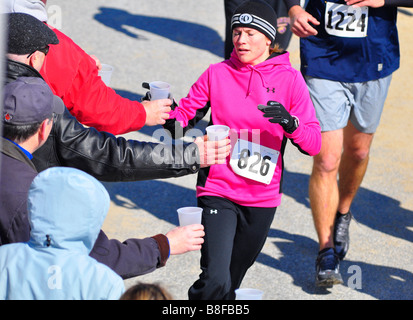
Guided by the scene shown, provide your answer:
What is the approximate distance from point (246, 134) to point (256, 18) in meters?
0.68

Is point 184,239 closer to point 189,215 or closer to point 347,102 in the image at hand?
point 189,215

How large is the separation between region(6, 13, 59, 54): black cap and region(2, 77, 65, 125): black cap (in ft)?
1.47

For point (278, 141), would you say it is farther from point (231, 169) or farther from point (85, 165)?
point (85, 165)

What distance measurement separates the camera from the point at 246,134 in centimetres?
451

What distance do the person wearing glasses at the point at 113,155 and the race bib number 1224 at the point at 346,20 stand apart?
1.80 m

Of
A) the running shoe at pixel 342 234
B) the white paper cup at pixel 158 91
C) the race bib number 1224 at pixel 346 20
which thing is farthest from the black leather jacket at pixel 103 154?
the running shoe at pixel 342 234

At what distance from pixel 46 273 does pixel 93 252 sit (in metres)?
0.43

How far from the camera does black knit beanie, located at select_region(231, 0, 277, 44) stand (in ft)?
15.0

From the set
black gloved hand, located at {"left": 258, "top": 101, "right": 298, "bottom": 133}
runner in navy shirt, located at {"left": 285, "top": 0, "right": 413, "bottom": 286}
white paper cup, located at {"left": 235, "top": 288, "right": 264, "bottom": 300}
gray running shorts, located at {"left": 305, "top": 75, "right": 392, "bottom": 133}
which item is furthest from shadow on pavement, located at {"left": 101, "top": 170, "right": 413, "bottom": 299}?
white paper cup, located at {"left": 235, "top": 288, "right": 264, "bottom": 300}

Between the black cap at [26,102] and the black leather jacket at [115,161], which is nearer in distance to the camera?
the black cap at [26,102]

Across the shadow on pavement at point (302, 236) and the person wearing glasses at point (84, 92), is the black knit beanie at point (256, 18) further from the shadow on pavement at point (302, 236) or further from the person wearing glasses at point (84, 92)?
the shadow on pavement at point (302, 236)

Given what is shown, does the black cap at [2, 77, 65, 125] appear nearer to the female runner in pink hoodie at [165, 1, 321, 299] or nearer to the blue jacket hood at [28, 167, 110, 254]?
the blue jacket hood at [28, 167, 110, 254]

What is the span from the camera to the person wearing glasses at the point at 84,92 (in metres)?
4.28

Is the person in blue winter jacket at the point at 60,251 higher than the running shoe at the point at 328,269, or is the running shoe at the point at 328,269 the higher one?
the person in blue winter jacket at the point at 60,251
